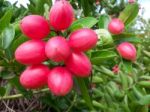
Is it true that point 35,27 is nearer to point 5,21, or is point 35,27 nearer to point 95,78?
point 5,21

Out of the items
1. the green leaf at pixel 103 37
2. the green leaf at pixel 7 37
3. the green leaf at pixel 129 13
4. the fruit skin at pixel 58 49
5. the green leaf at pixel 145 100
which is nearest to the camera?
the fruit skin at pixel 58 49

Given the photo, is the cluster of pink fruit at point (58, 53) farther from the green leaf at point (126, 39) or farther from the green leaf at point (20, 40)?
the green leaf at point (126, 39)

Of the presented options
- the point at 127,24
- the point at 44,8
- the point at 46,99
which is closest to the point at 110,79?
the point at 46,99

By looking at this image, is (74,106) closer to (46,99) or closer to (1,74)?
(46,99)

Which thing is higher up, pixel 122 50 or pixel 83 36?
pixel 83 36

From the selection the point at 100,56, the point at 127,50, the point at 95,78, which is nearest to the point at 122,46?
the point at 127,50

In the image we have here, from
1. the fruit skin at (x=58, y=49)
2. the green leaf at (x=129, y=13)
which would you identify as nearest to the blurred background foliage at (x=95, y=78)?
the green leaf at (x=129, y=13)

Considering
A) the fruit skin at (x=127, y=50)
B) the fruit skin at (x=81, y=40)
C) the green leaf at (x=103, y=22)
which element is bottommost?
the fruit skin at (x=127, y=50)
